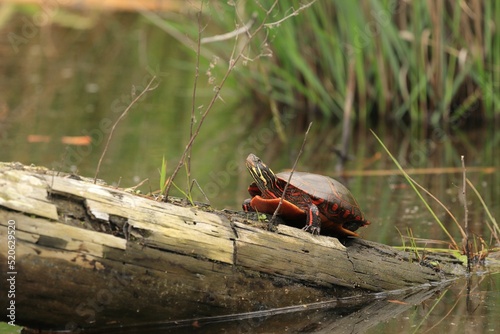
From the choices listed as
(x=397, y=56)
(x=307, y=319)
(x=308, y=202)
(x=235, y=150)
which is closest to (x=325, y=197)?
(x=308, y=202)

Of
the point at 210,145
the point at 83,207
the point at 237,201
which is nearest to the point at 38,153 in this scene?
the point at 210,145

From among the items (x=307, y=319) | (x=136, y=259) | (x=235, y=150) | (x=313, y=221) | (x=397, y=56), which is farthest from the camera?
(x=397, y=56)

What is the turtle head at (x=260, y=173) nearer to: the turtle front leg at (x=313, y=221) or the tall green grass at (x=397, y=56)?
the turtle front leg at (x=313, y=221)

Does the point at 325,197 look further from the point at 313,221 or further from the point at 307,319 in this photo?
the point at 307,319

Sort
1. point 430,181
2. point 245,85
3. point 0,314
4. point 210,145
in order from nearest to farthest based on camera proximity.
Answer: point 0,314
point 430,181
point 210,145
point 245,85

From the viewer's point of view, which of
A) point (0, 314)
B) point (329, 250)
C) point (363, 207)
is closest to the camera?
point (0, 314)

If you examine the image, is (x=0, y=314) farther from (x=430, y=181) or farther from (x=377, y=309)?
(x=430, y=181)

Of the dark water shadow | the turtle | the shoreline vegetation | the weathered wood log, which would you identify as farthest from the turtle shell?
the shoreline vegetation
